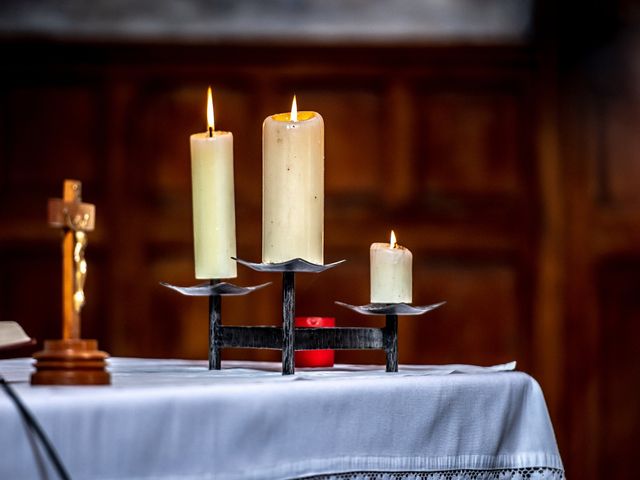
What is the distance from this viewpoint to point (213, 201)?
1365 mm

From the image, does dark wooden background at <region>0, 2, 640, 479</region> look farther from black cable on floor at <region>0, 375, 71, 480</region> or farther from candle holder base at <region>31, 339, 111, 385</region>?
black cable on floor at <region>0, 375, 71, 480</region>

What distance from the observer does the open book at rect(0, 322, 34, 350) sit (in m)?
1.05

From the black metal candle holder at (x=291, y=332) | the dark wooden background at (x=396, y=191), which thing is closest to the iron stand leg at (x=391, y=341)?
the black metal candle holder at (x=291, y=332)

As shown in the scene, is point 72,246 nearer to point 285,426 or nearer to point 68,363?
point 68,363

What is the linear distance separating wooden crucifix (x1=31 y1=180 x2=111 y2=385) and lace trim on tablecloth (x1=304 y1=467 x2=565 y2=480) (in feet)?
0.78

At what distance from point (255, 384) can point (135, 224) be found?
247cm

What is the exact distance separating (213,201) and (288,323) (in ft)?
0.79

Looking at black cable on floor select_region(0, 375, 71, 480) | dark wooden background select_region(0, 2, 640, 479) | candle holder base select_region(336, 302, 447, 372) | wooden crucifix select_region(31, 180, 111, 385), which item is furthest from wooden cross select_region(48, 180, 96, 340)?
dark wooden background select_region(0, 2, 640, 479)

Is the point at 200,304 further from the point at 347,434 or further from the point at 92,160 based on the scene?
the point at 347,434

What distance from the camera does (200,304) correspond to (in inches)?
134

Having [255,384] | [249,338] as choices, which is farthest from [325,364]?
[255,384]

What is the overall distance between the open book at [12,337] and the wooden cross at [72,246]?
0.09 m

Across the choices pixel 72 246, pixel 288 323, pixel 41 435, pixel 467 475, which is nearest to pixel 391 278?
pixel 288 323

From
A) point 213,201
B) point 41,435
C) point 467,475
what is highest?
point 213,201
